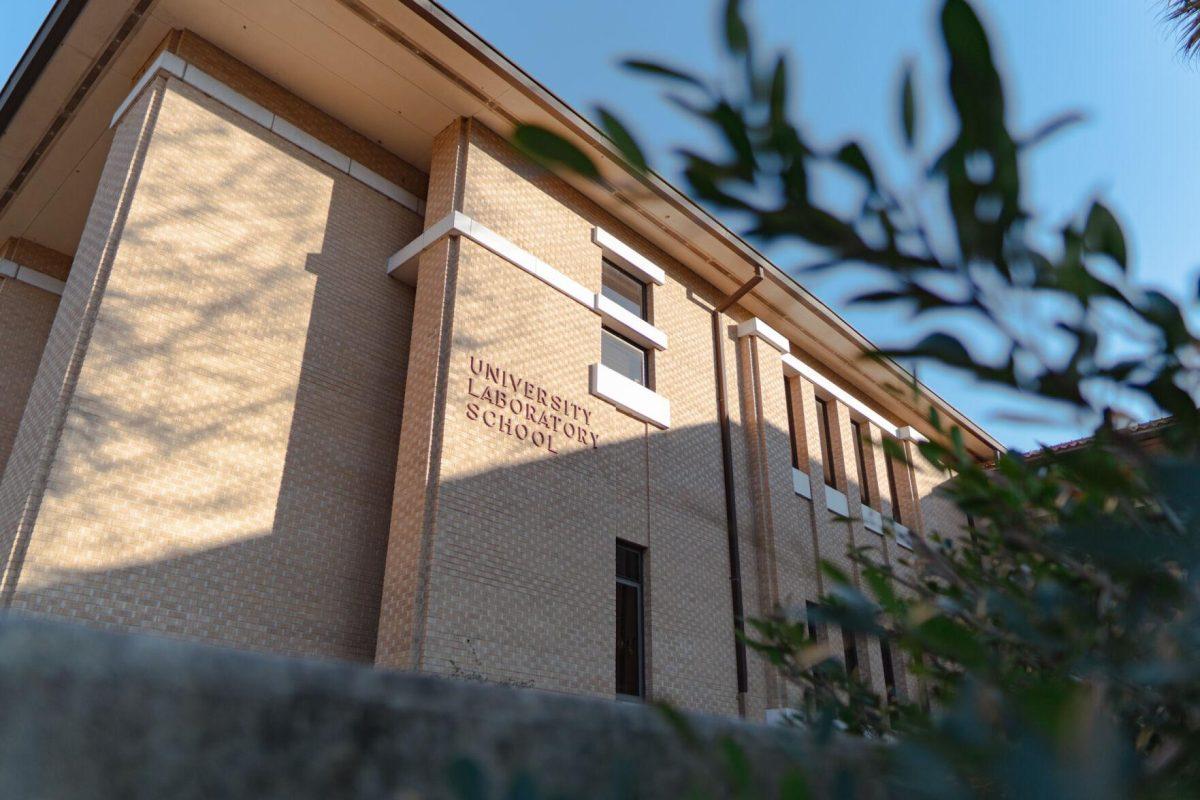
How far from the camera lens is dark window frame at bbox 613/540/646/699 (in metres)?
11.5

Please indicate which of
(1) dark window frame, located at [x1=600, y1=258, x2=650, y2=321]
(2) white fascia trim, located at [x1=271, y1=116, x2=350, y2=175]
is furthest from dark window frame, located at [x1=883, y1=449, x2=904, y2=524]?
(2) white fascia trim, located at [x1=271, y1=116, x2=350, y2=175]

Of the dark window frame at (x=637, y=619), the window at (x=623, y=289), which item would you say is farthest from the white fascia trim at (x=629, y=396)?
the dark window frame at (x=637, y=619)

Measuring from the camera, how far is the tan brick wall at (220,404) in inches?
348

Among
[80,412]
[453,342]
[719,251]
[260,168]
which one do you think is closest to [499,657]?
[453,342]

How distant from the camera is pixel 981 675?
0.62 m

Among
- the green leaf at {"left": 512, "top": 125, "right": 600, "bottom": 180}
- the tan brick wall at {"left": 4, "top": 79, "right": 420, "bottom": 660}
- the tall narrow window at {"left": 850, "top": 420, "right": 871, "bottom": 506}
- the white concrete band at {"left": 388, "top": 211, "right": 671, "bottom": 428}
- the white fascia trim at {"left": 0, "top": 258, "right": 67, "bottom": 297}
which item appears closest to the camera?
the green leaf at {"left": 512, "top": 125, "right": 600, "bottom": 180}

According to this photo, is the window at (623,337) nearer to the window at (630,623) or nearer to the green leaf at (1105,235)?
the window at (630,623)

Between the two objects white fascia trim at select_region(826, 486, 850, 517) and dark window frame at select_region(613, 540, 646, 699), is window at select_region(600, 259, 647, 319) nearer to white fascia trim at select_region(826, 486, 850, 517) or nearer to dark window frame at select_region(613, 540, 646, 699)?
dark window frame at select_region(613, 540, 646, 699)

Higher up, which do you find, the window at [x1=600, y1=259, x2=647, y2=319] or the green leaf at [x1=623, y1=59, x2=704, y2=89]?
the window at [x1=600, y1=259, x2=647, y2=319]

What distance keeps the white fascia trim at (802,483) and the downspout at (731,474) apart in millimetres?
2319

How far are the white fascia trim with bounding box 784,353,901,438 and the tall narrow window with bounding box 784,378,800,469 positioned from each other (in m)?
0.37

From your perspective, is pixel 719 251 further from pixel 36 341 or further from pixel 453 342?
pixel 36 341

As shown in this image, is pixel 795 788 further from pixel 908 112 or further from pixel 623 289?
pixel 623 289

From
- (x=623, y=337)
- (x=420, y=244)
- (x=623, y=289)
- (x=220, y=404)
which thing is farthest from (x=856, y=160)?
(x=623, y=289)
